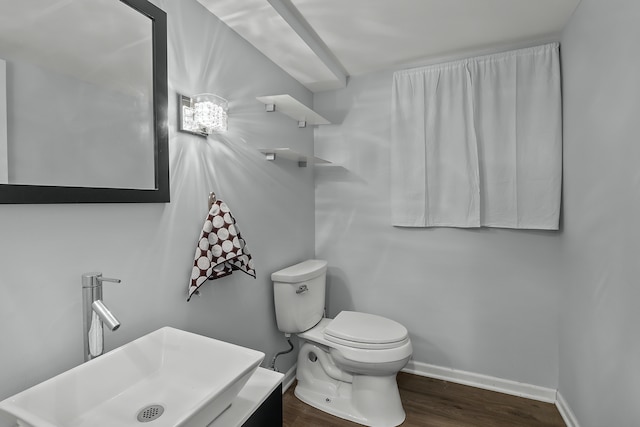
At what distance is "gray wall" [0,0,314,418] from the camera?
90 centimetres

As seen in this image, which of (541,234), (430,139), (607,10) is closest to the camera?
(607,10)

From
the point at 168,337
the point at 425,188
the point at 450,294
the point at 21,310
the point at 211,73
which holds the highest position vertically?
the point at 211,73

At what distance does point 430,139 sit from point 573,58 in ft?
2.81

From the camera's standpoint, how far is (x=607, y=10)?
1.37 m

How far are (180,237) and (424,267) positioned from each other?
1.70 metres

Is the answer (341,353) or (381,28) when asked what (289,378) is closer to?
(341,353)

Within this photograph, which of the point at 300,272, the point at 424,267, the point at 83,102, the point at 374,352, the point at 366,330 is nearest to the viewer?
the point at 83,102

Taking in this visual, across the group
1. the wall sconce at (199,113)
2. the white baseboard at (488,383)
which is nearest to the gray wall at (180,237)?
the wall sconce at (199,113)

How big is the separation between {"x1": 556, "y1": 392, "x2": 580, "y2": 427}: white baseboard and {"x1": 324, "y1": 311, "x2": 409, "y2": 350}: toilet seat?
0.96 m

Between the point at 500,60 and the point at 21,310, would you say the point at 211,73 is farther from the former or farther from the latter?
the point at 500,60

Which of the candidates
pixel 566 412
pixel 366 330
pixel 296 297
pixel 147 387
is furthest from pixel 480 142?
pixel 147 387

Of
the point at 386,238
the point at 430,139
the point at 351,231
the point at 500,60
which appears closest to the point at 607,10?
the point at 500,60

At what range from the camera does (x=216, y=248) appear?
1448mm

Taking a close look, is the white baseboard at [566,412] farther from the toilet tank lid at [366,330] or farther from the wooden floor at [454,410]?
the toilet tank lid at [366,330]
